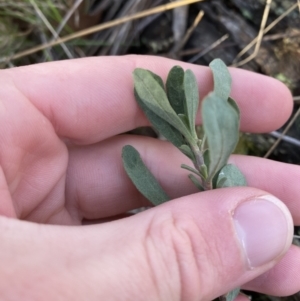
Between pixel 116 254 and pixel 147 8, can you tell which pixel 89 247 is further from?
pixel 147 8

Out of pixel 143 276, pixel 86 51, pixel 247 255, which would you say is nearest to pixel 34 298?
pixel 143 276

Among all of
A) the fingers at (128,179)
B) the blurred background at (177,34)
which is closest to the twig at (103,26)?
the blurred background at (177,34)

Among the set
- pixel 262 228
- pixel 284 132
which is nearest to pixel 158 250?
pixel 262 228

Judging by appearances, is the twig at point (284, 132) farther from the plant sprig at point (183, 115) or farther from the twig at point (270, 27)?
the plant sprig at point (183, 115)

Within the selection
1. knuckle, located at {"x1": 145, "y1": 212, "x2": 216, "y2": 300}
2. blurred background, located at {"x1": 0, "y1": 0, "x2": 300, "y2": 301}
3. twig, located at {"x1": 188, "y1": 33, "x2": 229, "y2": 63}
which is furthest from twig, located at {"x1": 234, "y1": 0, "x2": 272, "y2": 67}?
knuckle, located at {"x1": 145, "y1": 212, "x2": 216, "y2": 300}

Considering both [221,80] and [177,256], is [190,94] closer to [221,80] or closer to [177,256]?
[221,80]

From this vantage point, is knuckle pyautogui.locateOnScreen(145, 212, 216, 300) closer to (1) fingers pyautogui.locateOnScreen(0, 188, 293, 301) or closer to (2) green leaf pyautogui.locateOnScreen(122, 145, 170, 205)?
(1) fingers pyautogui.locateOnScreen(0, 188, 293, 301)
